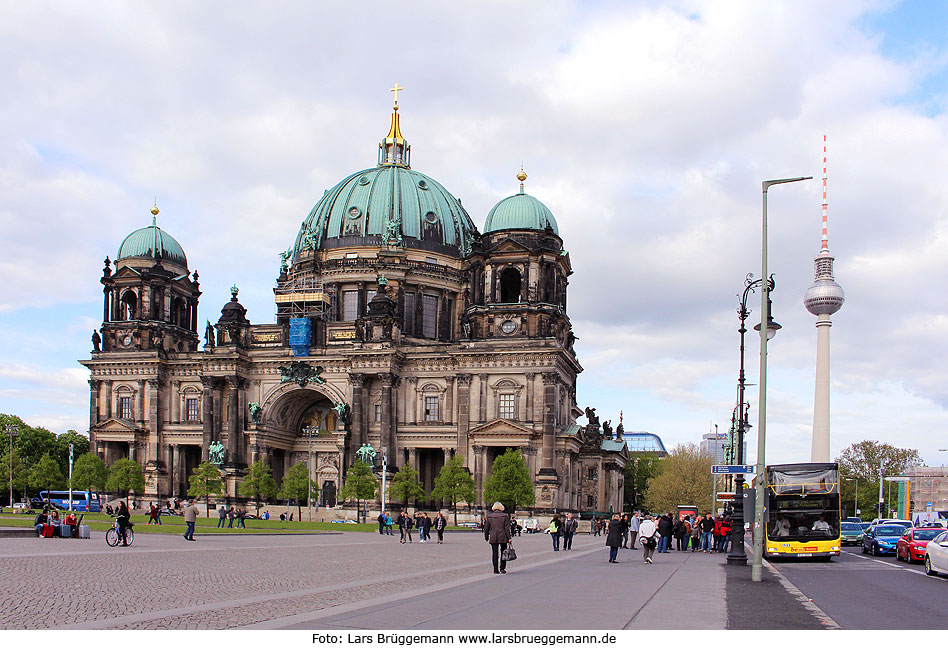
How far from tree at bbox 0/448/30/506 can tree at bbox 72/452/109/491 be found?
544 inches

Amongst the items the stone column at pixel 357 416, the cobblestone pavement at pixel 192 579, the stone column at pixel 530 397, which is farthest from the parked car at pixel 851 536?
the stone column at pixel 357 416

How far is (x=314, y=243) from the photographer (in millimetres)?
97375

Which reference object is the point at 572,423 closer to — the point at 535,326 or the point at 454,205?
the point at 535,326

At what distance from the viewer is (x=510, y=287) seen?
3383 inches

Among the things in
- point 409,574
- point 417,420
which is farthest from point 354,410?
point 409,574

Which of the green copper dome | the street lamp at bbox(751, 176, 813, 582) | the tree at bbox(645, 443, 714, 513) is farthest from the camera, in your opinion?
the tree at bbox(645, 443, 714, 513)

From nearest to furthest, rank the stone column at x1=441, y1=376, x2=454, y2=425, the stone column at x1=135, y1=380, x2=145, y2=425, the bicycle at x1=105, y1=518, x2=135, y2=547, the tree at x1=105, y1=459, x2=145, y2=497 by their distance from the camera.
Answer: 1. the bicycle at x1=105, y1=518, x2=135, y2=547
2. the stone column at x1=441, y1=376, x2=454, y2=425
3. the tree at x1=105, y1=459, x2=145, y2=497
4. the stone column at x1=135, y1=380, x2=145, y2=425

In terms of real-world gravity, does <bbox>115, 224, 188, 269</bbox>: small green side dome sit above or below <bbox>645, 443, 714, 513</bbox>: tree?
above

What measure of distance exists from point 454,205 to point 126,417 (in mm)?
38505

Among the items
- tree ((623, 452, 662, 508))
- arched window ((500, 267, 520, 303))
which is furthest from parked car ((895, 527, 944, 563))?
tree ((623, 452, 662, 508))

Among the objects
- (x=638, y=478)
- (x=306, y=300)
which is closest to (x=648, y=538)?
(x=306, y=300)

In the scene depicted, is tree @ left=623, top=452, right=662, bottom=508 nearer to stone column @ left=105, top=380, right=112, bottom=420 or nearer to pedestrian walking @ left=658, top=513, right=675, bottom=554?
stone column @ left=105, top=380, right=112, bottom=420

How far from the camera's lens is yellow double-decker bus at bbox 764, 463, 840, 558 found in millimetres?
38969

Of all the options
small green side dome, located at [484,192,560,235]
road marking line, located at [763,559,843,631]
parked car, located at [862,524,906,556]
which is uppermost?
small green side dome, located at [484,192,560,235]
